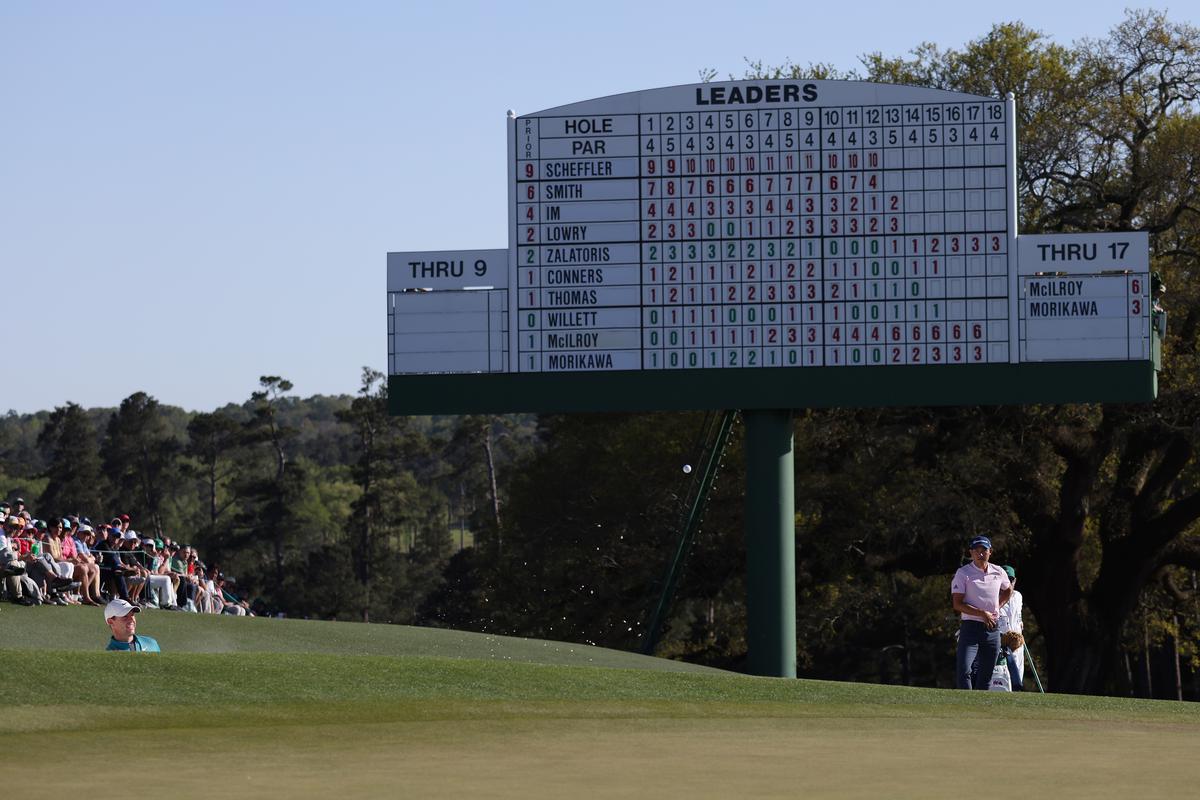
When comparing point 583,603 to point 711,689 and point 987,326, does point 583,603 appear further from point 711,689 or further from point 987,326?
point 711,689

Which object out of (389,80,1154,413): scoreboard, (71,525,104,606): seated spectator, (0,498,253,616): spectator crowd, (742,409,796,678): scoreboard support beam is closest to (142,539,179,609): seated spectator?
(0,498,253,616): spectator crowd

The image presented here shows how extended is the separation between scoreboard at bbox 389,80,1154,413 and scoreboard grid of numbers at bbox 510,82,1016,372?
3 centimetres

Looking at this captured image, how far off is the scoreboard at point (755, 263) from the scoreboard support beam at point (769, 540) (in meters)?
0.71

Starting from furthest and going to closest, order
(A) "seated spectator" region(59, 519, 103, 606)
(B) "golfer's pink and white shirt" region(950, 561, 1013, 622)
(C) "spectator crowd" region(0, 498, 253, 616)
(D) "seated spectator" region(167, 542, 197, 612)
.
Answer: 1. (D) "seated spectator" region(167, 542, 197, 612)
2. (A) "seated spectator" region(59, 519, 103, 606)
3. (C) "spectator crowd" region(0, 498, 253, 616)
4. (B) "golfer's pink and white shirt" region(950, 561, 1013, 622)

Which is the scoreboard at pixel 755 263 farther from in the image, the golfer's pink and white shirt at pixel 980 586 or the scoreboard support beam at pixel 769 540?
the golfer's pink and white shirt at pixel 980 586

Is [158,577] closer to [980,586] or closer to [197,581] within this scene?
[197,581]

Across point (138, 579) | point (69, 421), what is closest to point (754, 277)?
point (138, 579)

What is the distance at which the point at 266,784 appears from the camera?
32.1 feet

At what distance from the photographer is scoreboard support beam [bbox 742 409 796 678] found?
942 inches

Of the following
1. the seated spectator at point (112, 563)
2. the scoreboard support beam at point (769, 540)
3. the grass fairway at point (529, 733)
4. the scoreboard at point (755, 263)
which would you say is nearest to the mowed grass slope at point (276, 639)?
the grass fairway at point (529, 733)

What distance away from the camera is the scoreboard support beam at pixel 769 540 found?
942 inches

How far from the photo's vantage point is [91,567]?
81.0ft

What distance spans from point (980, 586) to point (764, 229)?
7760mm

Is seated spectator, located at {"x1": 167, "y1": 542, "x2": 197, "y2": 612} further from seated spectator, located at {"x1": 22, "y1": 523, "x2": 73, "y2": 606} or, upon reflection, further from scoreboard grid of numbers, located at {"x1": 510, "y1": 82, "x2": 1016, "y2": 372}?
scoreboard grid of numbers, located at {"x1": 510, "y1": 82, "x2": 1016, "y2": 372}
